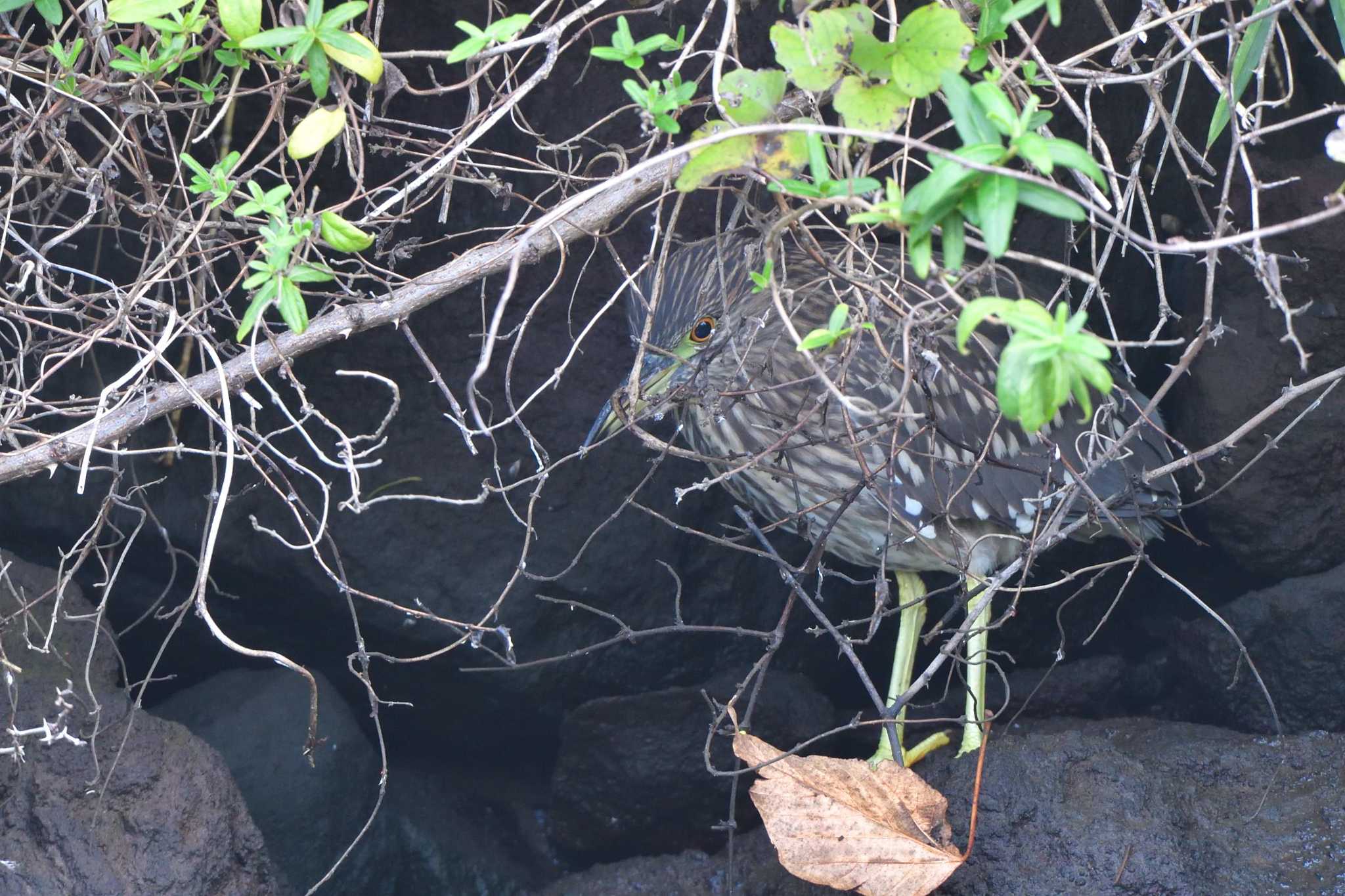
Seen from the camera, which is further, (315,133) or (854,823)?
(854,823)

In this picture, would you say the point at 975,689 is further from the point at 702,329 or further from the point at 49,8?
the point at 49,8

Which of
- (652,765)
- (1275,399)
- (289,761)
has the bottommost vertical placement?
(652,765)

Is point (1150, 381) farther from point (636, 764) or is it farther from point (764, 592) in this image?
point (636, 764)

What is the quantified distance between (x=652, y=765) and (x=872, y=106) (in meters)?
2.27

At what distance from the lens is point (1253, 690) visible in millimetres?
3053

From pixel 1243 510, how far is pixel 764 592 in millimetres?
1327

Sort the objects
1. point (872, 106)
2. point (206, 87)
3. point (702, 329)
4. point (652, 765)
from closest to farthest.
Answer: point (872, 106)
point (206, 87)
point (702, 329)
point (652, 765)

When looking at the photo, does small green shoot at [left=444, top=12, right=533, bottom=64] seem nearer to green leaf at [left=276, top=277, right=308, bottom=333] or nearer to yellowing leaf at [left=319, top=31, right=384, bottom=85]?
yellowing leaf at [left=319, top=31, right=384, bottom=85]

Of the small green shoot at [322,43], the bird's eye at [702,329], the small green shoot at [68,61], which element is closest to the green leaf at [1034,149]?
the small green shoot at [322,43]

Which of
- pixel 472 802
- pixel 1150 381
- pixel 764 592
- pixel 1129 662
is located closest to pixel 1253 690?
pixel 1129 662

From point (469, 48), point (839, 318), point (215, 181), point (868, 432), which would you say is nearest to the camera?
point (839, 318)

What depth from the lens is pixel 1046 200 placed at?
122cm

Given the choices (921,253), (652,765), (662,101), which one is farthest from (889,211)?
(652,765)

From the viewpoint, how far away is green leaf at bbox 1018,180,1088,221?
1.21 meters
